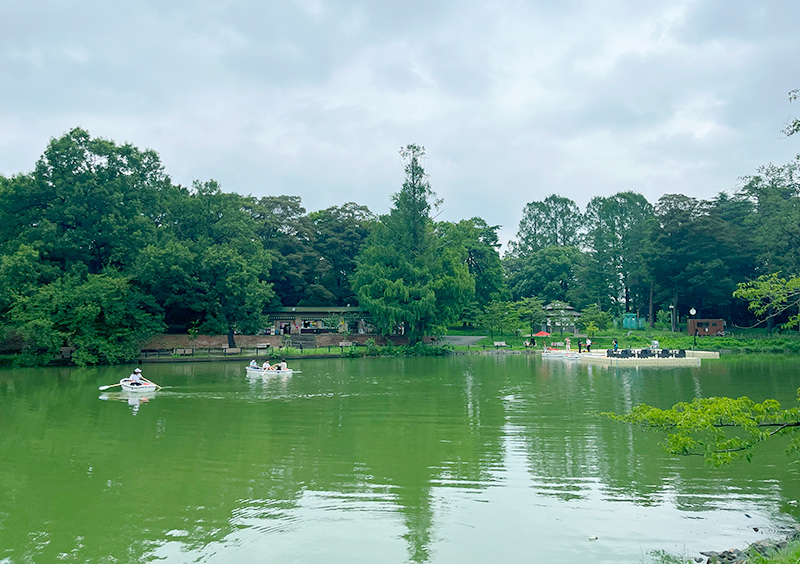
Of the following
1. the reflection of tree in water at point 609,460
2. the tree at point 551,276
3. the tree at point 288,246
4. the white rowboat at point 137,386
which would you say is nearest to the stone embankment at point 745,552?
the reflection of tree in water at point 609,460

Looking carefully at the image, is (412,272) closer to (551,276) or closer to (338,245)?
(338,245)

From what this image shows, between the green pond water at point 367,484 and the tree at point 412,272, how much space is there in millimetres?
23447

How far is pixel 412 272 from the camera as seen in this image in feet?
152

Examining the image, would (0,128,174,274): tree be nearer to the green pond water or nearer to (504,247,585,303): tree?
the green pond water

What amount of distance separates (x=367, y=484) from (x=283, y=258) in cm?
4759

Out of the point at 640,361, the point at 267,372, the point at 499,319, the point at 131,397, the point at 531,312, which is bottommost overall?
the point at 640,361

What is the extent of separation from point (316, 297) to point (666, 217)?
35.6 metres

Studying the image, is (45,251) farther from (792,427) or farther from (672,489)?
(792,427)

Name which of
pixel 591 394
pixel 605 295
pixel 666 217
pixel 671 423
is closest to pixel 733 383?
pixel 591 394

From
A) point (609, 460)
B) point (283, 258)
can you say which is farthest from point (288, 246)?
point (609, 460)

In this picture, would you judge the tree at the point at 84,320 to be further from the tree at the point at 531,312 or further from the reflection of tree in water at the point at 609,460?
the tree at the point at 531,312

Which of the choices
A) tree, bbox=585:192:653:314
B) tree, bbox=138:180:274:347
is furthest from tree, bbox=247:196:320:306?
tree, bbox=585:192:653:314

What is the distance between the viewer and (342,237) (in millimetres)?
61969

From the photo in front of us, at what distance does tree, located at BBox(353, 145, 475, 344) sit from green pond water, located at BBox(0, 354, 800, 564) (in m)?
23.4
